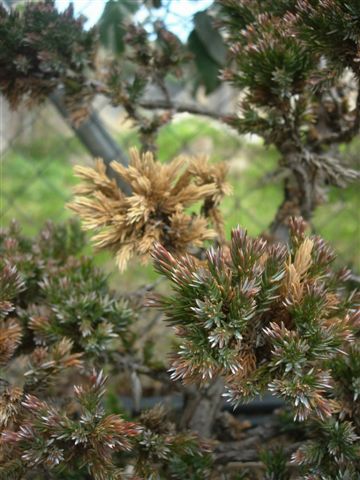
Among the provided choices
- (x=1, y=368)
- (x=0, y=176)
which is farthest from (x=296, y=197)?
(x=0, y=176)

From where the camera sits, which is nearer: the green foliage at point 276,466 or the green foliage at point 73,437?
the green foliage at point 73,437

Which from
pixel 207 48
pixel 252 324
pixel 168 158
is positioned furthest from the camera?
pixel 168 158

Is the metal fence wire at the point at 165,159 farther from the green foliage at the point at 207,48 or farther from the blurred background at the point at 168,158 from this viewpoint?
the green foliage at the point at 207,48

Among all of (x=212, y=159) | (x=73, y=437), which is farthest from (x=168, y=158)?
(x=73, y=437)

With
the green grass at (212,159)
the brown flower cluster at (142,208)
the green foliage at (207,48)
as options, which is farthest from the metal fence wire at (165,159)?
the brown flower cluster at (142,208)

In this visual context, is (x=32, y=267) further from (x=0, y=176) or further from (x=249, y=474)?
(x=0, y=176)

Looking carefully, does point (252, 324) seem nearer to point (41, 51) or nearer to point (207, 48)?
point (41, 51)
